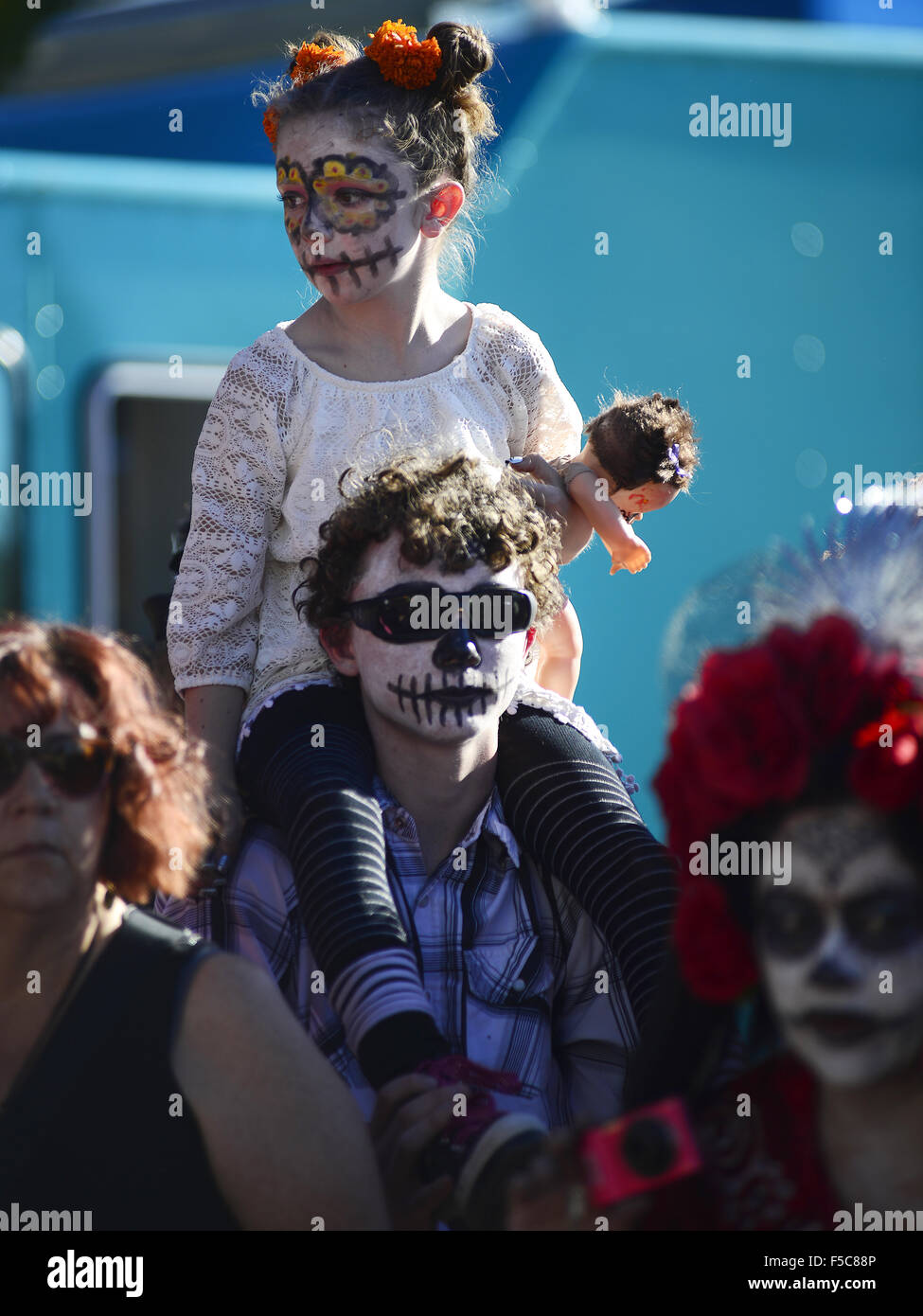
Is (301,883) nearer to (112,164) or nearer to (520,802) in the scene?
(520,802)

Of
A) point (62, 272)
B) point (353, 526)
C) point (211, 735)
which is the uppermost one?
point (62, 272)

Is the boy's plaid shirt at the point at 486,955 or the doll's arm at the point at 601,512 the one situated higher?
the doll's arm at the point at 601,512

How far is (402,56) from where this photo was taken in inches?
105

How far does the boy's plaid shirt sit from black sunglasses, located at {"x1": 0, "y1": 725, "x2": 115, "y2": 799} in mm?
539

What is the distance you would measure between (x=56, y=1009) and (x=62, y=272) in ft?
10.3

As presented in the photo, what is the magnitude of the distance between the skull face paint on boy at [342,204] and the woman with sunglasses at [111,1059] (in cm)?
106

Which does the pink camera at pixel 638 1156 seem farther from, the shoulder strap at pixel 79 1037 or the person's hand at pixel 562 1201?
the shoulder strap at pixel 79 1037

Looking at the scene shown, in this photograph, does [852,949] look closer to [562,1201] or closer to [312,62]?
[562,1201]

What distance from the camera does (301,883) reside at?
2.23 meters

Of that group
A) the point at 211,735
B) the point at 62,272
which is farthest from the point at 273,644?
the point at 62,272

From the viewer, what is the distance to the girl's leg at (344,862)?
6.71ft

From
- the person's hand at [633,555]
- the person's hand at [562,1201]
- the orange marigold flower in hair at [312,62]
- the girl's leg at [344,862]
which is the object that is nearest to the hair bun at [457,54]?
the orange marigold flower in hair at [312,62]
